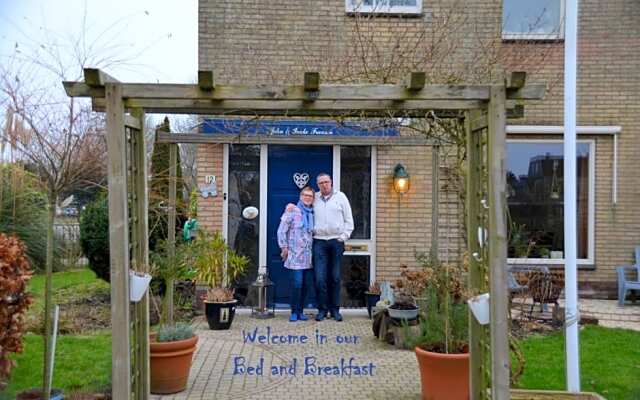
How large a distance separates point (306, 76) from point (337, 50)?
5.09 m

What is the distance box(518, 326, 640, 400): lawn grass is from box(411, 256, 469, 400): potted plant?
34.3 inches

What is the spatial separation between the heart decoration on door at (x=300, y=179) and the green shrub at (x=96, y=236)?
2781 millimetres

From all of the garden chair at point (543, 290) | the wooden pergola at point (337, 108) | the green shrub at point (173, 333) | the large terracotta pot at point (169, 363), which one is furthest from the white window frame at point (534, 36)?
the large terracotta pot at point (169, 363)

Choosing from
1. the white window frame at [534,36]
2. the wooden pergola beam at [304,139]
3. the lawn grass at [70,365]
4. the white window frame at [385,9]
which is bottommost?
the lawn grass at [70,365]

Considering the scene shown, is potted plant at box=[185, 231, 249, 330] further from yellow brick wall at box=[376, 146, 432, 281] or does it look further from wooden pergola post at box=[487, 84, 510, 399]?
wooden pergola post at box=[487, 84, 510, 399]

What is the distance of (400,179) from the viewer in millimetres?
8555

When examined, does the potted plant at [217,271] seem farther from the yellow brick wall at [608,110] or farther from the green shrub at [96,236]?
the yellow brick wall at [608,110]

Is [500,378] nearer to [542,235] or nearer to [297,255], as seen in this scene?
[297,255]

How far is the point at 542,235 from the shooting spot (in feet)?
31.8

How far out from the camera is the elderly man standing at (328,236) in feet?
25.8

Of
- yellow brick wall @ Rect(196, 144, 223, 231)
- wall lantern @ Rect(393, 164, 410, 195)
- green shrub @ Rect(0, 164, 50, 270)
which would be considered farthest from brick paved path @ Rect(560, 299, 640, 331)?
green shrub @ Rect(0, 164, 50, 270)

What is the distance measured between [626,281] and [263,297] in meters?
5.37

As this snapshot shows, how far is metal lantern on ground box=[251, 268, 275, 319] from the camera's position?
26.9ft

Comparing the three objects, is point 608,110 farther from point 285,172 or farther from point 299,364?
point 299,364
